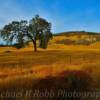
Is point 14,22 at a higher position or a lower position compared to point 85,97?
higher

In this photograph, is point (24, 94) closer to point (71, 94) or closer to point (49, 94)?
point (49, 94)

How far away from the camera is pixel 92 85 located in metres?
14.2

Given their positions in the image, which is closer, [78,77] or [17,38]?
[78,77]

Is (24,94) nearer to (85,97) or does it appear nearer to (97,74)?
(85,97)

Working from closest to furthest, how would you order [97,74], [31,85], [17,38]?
[31,85], [97,74], [17,38]

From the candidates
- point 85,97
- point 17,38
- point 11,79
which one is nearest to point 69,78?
point 85,97

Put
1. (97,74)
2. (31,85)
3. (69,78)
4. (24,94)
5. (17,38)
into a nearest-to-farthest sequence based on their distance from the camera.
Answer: (24,94), (31,85), (69,78), (97,74), (17,38)

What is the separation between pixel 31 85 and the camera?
13.3 m

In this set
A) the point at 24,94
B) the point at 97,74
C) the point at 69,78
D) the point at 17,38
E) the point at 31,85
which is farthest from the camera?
the point at 17,38

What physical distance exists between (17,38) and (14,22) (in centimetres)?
420

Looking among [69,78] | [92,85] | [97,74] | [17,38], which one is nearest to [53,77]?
[69,78]

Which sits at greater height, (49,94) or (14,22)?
(14,22)

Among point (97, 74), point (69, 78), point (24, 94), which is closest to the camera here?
point (24, 94)

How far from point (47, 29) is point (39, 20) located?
2957mm
